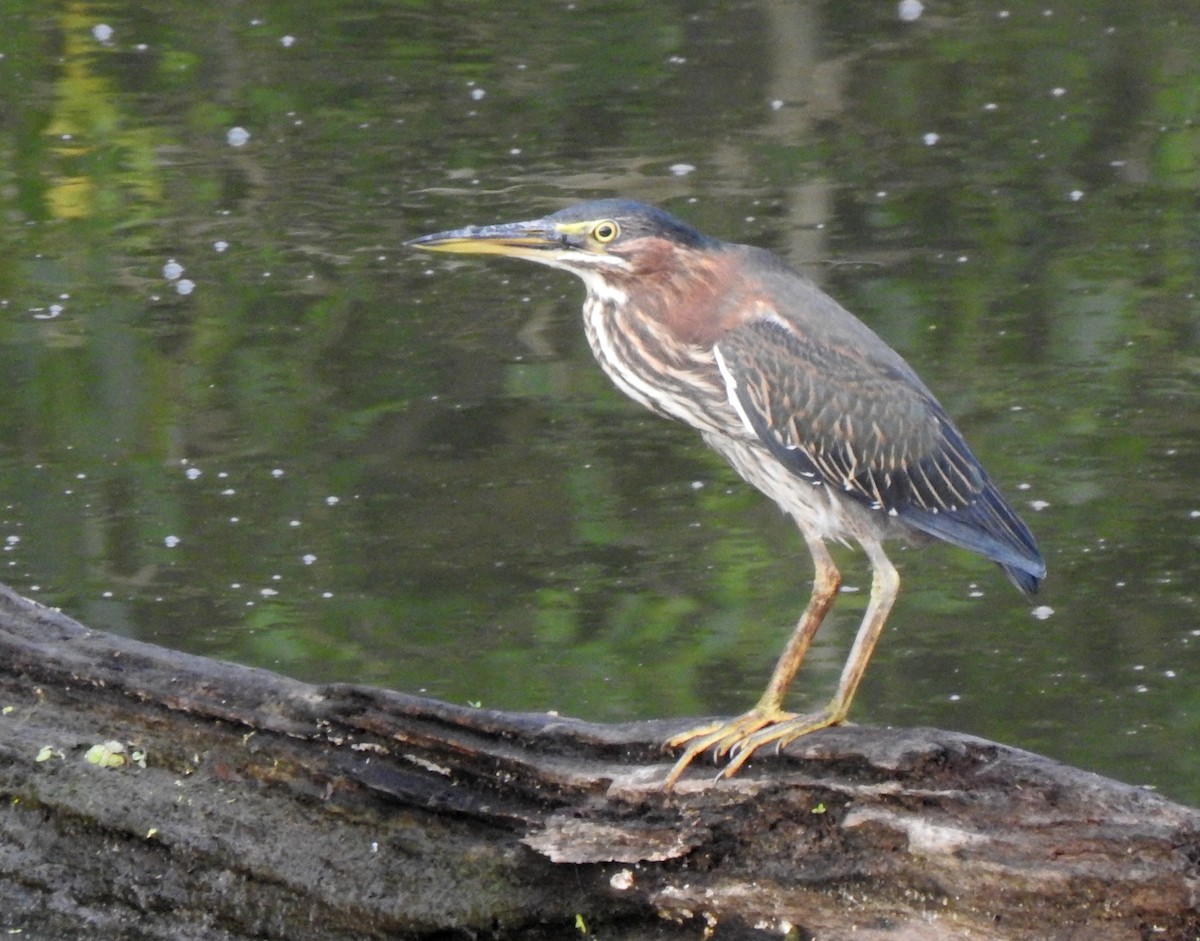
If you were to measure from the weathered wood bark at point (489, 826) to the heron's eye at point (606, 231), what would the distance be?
0.98 meters

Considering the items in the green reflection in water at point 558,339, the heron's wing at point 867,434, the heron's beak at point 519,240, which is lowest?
the green reflection in water at point 558,339

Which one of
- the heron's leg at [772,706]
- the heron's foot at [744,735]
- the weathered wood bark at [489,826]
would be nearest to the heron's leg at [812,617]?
the heron's leg at [772,706]

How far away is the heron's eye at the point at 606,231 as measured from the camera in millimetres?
3977

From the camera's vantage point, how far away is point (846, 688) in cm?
381

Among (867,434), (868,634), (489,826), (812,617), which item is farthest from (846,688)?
(489,826)

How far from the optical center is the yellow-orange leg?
3.62 m

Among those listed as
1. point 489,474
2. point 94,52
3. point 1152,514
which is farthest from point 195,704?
point 94,52

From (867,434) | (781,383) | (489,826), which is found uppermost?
(781,383)

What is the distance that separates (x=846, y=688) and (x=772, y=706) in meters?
0.15

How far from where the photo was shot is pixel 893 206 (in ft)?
27.8

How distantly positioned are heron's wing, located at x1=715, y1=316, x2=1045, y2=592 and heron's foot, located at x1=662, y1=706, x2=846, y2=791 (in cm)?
48

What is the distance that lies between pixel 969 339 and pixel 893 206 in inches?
56.0

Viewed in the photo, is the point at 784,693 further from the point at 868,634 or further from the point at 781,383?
the point at 781,383

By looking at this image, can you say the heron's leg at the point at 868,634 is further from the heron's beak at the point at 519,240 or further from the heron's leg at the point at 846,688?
the heron's beak at the point at 519,240
